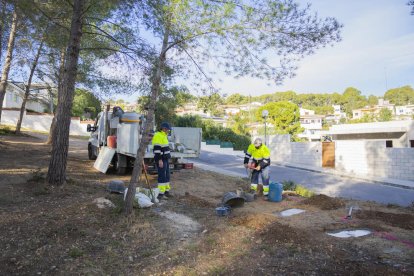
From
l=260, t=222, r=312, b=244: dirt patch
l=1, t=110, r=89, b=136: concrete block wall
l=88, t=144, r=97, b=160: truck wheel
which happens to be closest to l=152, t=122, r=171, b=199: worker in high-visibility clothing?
l=260, t=222, r=312, b=244: dirt patch

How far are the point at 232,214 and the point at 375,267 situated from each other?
10.5ft

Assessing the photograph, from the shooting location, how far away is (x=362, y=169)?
18484mm

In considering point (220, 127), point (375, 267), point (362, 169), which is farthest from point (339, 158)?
point (375, 267)

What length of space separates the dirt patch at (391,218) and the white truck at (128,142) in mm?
5421

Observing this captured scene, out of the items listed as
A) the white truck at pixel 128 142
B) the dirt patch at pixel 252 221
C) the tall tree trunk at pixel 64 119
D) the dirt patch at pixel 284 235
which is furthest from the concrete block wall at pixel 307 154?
the tall tree trunk at pixel 64 119

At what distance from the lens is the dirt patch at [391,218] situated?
6.12 metres

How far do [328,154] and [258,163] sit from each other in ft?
43.5

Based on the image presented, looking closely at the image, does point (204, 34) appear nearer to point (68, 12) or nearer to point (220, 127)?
point (68, 12)

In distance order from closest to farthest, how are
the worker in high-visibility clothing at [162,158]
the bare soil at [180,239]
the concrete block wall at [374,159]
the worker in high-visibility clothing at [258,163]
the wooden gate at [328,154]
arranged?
1. the bare soil at [180,239]
2. the worker in high-visibility clothing at [162,158]
3. the worker in high-visibility clothing at [258,163]
4. the concrete block wall at [374,159]
5. the wooden gate at [328,154]

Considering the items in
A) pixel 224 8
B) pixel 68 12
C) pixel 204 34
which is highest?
pixel 68 12

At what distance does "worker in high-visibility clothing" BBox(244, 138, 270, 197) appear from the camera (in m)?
9.02

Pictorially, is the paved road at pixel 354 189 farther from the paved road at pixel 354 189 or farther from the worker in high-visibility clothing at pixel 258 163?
the worker in high-visibility clothing at pixel 258 163

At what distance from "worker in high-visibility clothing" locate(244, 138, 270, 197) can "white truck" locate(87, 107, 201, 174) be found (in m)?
2.23

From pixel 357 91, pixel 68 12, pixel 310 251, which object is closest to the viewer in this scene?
pixel 310 251
